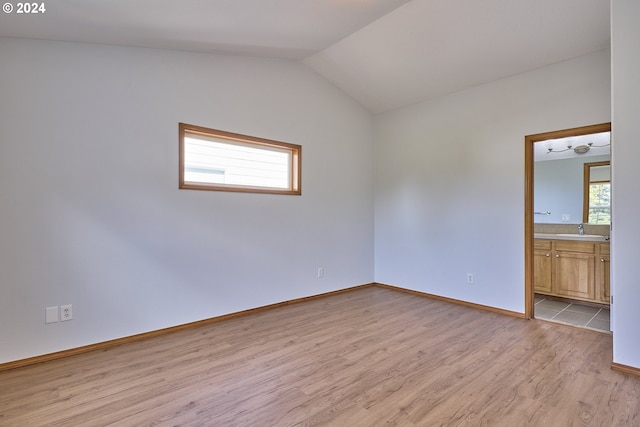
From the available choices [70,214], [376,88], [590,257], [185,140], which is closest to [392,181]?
[376,88]

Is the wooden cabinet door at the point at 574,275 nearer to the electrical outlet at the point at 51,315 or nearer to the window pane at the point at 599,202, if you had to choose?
the window pane at the point at 599,202

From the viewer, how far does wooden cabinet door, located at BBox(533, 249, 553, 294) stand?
4.21 metres

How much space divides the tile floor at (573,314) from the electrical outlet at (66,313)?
452 centimetres

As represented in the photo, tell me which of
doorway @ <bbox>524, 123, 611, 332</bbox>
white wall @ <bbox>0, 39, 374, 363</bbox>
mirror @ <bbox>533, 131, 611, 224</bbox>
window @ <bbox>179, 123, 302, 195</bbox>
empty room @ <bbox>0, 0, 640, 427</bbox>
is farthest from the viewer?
mirror @ <bbox>533, 131, 611, 224</bbox>

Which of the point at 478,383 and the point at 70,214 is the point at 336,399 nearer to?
the point at 478,383

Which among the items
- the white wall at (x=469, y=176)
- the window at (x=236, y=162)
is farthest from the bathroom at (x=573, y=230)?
the window at (x=236, y=162)

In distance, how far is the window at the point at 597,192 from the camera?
173 inches

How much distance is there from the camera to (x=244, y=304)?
11.6 feet

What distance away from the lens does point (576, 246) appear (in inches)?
156

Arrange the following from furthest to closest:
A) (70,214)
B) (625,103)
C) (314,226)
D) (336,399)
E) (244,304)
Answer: (314,226)
(244,304)
(70,214)
(625,103)
(336,399)

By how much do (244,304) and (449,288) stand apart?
2589mm

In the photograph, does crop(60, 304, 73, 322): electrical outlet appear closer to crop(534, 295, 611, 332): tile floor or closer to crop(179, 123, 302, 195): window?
crop(179, 123, 302, 195): window

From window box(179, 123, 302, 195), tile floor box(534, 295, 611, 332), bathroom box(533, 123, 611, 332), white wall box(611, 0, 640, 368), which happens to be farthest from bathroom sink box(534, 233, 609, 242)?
window box(179, 123, 302, 195)

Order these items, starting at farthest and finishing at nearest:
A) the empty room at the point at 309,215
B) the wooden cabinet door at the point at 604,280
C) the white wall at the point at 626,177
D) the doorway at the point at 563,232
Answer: the wooden cabinet door at the point at 604,280, the doorway at the point at 563,232, the white wall at the point at 626,177, the empty room at the point at 309,215
